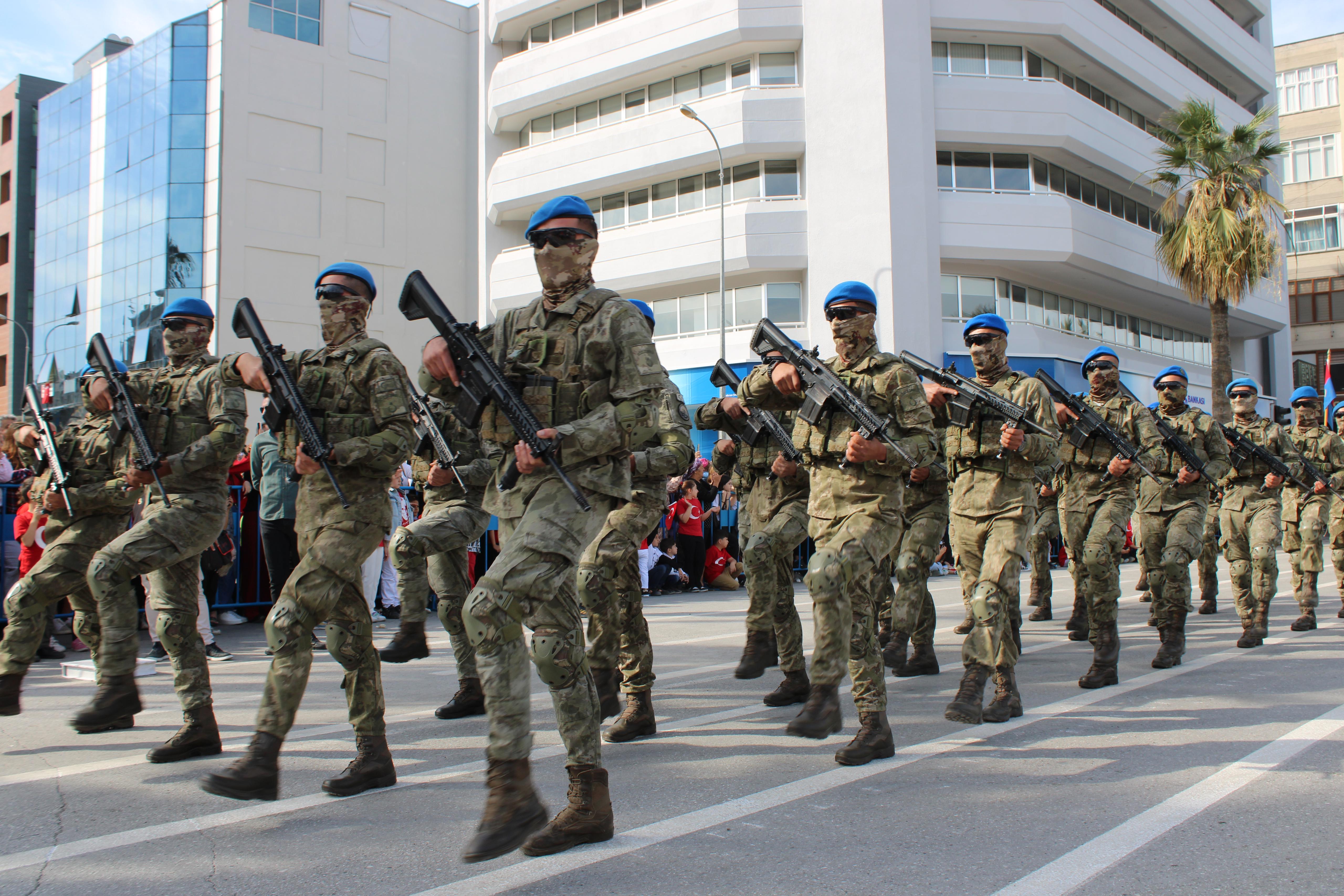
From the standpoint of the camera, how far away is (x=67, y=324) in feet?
146

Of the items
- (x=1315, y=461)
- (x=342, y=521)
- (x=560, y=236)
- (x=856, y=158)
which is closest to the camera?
(x=560, y=236)

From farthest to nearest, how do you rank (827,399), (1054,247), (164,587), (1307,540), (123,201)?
(123,201) → (1054,247) → (1307,540) → (827,399) → (164,587)

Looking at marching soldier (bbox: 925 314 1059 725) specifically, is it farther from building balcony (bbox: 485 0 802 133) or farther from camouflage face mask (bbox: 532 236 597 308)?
building balcony (bbox: 485 0 802 133)

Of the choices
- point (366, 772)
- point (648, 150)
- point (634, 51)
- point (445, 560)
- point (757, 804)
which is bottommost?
point (757, 804)

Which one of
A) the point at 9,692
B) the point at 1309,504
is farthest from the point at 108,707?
the point at 1309,504

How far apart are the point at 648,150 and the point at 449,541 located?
24.6 metres

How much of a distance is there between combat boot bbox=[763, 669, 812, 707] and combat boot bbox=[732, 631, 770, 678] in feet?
2.27

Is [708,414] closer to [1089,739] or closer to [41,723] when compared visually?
[1089,739]

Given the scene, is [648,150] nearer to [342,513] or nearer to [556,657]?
[342,513]

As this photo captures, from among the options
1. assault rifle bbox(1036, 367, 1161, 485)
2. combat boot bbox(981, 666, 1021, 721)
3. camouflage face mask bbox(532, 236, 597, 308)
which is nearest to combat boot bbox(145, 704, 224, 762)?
camouflage face mask bbox(532, 236, 597, 308)

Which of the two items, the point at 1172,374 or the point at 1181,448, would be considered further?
the point at 1172,374

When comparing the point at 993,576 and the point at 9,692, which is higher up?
the point at 993,576

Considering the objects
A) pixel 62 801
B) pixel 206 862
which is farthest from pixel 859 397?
pixel 62 801

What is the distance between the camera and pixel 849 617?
4.77m
